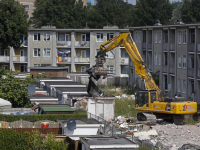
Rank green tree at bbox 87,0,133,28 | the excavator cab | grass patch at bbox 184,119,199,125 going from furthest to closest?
1. green tree at bbox 87,0,133,28
2. the excavator cab
3. grass patch at bbox 184,119,199,125

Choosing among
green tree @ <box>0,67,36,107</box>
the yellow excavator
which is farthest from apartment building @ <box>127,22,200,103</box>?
green tree @ <box>0,67,36,107</box>

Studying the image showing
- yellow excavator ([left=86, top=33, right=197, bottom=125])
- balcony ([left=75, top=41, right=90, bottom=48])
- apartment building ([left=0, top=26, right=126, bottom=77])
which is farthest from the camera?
balcony ([left=75, top=41, right=90, bottom=48])

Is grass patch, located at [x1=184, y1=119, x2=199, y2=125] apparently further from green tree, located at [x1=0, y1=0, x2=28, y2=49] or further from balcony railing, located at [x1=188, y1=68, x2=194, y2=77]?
green tree, located at [x1=0, y1=0, x2=28, y2=49]

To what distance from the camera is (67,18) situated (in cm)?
9438

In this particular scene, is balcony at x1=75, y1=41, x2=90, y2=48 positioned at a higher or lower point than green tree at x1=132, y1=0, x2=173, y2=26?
lower

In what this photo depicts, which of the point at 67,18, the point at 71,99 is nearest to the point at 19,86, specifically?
the point at 71,99

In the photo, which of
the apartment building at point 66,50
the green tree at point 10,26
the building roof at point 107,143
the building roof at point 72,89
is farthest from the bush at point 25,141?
the apartment building at point 66,50

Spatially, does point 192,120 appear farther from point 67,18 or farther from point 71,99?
point 67,18

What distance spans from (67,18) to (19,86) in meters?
56.6

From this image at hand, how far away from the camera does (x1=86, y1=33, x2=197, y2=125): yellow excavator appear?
33.1 meters

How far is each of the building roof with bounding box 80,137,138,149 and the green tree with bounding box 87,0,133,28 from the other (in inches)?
3052

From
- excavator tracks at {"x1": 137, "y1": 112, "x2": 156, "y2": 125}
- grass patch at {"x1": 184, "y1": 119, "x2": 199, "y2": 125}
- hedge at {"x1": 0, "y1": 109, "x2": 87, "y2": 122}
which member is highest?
hedge at {"x1": 0, "y1": 109, "x2": 87, "y2": 122}

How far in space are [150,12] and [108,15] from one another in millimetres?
8875

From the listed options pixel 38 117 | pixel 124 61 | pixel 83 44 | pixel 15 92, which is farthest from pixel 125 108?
pixel 83 44
